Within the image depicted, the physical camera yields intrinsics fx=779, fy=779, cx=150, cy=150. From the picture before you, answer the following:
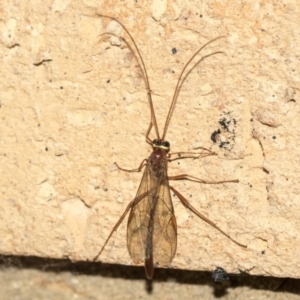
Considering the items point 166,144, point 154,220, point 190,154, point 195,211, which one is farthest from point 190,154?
point 154,220

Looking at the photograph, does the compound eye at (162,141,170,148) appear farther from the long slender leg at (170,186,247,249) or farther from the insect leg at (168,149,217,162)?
the long slender leg at (170,186,247,249)

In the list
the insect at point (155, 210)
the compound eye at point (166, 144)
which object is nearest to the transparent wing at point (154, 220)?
the insect at point (155, 210)

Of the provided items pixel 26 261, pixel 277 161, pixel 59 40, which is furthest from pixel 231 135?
pixel 26 261

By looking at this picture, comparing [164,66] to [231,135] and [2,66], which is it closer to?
[231,135]

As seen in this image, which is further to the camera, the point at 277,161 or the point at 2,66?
the point at 2,66

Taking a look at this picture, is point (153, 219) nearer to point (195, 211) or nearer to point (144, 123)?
point (195, 211)

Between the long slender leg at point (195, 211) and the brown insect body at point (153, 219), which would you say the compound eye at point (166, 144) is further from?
the long slender leg at point (195, 211)
